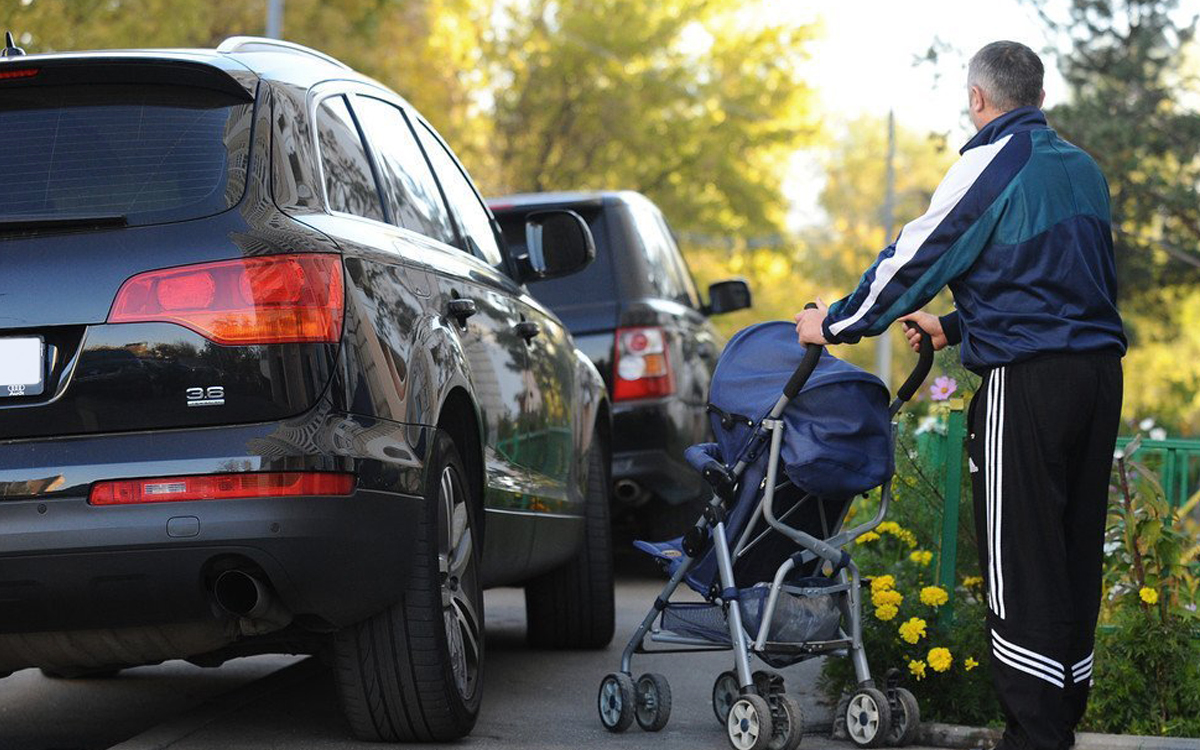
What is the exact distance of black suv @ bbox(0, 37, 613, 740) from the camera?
14.3ft

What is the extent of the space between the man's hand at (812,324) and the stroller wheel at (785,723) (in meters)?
0.98

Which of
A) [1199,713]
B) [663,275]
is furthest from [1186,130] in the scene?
[1199,713]

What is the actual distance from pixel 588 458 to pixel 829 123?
31948 mm

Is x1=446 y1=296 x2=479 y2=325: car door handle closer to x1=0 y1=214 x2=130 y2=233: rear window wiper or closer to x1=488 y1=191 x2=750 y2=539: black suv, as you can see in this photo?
x1=0 y1=214 x2=130 y2=233: rear window wiper

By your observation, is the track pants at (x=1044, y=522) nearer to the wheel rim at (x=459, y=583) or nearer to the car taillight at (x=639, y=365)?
the wheel rim at (x=459, y=583)

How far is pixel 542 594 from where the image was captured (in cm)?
754

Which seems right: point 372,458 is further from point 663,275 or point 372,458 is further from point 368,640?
point 663,275

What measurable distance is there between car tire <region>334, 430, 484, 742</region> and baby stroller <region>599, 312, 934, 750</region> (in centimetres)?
67

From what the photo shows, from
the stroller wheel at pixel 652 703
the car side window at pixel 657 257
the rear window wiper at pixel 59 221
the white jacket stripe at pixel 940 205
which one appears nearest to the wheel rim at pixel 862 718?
the stroller wheel at pixel 652 703

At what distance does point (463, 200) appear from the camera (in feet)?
21.6

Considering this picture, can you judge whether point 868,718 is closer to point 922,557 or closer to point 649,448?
point 922,557

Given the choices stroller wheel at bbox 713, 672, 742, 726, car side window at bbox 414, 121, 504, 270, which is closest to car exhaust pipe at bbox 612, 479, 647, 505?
car side window at bbox 414, 121, 504, 270

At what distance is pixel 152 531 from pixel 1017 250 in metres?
2.21

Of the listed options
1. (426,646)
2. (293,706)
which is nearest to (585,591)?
(293,706)
